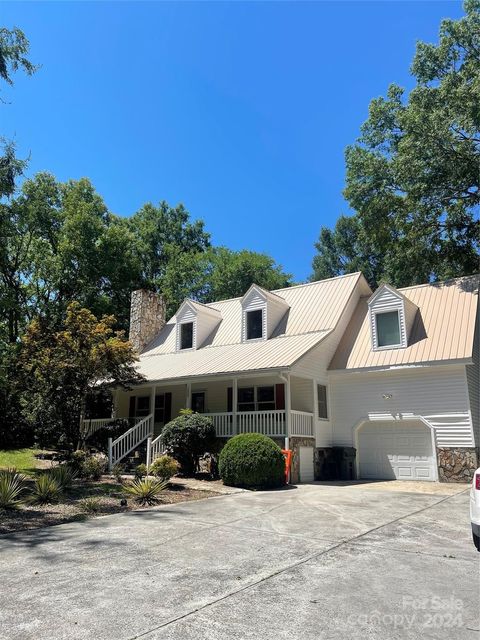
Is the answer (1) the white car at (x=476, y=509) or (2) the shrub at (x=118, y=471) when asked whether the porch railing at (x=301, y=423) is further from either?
(1) the white car at (x=476, y=509)

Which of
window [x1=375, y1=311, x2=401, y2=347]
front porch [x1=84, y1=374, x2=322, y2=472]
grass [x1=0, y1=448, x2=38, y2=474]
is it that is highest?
window [x1=375, y1=311, x2=401, y2=347]

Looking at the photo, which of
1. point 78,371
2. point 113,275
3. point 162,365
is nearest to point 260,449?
point 78,371

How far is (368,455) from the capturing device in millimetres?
16891

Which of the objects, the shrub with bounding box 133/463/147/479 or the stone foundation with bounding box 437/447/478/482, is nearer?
the shrub with bounding box 133/463/147/479

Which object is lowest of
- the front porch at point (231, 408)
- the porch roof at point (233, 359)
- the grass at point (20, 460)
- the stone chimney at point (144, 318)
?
the grass at point (20, 460)

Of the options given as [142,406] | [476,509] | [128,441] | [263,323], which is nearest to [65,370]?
[128,441]

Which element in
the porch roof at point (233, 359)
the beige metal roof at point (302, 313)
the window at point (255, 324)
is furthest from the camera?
the window at point (255, 324)

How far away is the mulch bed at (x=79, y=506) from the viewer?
8345 millimetres

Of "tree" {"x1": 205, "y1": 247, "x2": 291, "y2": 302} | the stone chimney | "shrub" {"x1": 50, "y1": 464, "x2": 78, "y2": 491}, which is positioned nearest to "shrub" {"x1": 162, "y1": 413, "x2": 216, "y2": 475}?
"shrub" {"x1": 50, "y1": 464, "x2": 78, "y2": 491}

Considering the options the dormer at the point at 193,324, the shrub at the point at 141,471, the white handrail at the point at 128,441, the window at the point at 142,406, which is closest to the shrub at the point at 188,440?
the white handrail at the point at 128,441

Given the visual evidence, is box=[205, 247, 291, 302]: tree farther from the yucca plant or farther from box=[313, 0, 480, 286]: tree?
the yucca plant

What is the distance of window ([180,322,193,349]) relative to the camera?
2190 cm

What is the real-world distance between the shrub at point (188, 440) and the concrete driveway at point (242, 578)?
6.12m

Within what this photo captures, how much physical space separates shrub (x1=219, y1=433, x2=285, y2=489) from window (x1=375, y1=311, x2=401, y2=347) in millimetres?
6129
